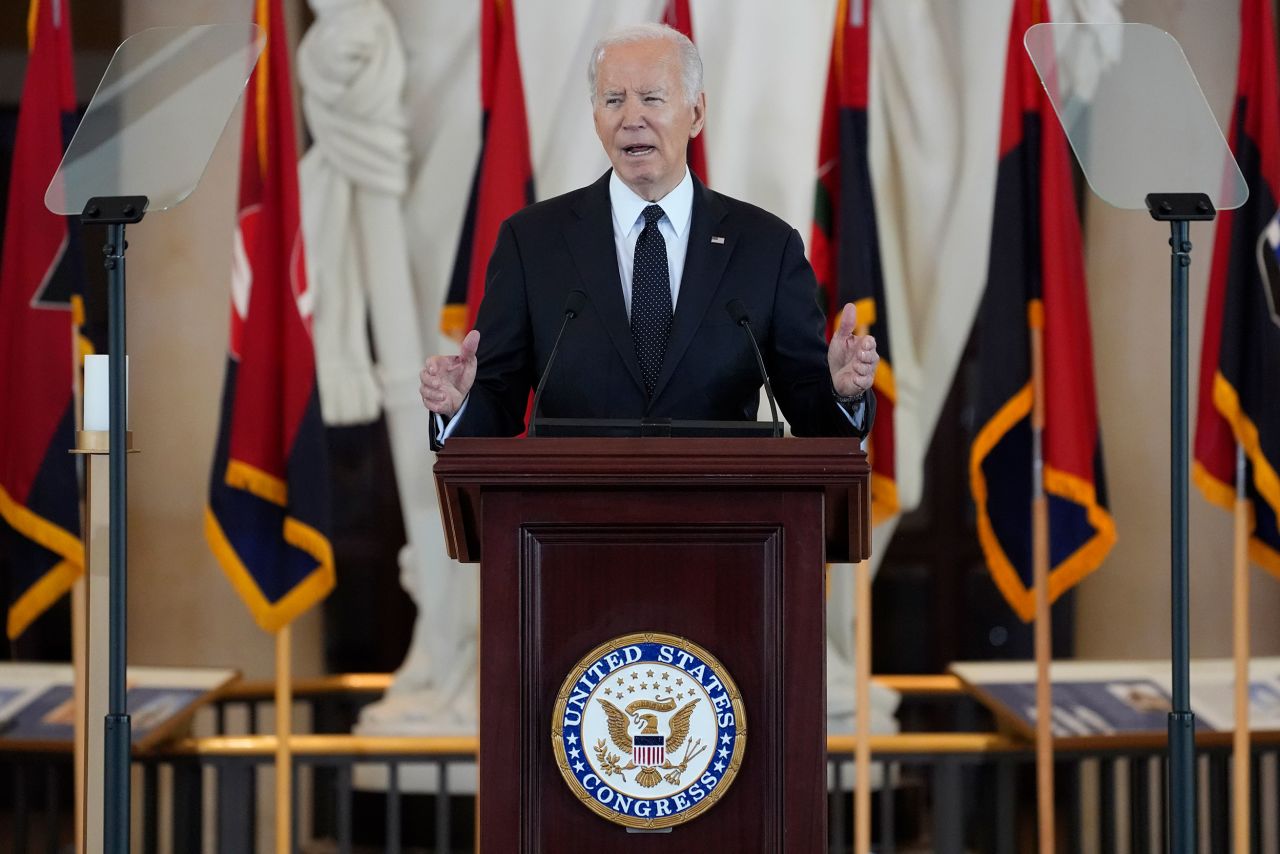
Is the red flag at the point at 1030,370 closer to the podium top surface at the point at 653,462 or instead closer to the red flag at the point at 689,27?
the red flag at the point at 689,27

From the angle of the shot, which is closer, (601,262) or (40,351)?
(601,262)

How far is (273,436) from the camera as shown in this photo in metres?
3.98

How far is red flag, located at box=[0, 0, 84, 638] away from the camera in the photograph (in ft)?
12.8

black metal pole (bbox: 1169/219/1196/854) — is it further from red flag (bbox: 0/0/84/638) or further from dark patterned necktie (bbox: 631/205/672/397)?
red flag (bbox: 0/0/84/638)

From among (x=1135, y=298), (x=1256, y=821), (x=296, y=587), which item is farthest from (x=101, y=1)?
(x=1256, y=821)

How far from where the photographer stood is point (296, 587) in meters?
3.96

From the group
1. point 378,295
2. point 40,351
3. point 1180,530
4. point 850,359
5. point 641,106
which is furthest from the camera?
point 378,295

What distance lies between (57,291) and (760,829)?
2.96 meters

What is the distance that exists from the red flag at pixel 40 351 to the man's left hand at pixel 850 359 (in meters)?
2.72

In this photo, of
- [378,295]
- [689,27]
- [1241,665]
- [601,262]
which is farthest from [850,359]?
[378,295]

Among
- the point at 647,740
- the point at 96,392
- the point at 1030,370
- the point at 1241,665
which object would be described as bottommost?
the point at 1241,665

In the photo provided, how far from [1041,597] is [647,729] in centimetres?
264

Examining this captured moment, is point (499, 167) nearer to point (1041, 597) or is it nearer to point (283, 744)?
point (283, 744)

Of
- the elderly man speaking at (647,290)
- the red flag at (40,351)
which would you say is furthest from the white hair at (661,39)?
the red flag at (40,351)
